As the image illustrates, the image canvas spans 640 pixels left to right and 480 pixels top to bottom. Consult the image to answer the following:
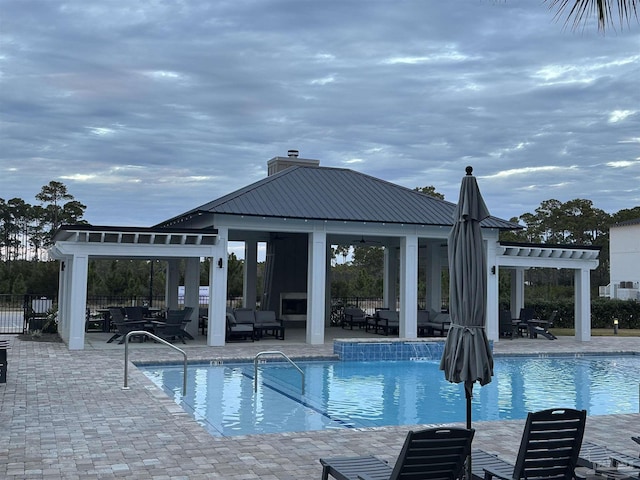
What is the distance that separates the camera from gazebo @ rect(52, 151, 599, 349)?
18.2 metres

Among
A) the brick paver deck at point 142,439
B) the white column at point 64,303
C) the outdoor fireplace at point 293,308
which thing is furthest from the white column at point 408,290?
the brick paver deck at point 142,439

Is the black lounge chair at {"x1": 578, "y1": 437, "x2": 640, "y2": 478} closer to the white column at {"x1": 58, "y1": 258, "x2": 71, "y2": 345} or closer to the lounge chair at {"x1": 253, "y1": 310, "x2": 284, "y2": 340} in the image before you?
the lounge chair at {"x1": 253, "y1": 310, "x2": 284, "y2": 340}

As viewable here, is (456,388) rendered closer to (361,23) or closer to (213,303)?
(213,303)

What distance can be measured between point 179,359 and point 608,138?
74.4 feet

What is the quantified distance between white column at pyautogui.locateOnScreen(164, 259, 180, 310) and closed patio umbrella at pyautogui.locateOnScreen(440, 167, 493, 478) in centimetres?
1840

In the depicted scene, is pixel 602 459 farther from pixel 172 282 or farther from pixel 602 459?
pixel 172 282

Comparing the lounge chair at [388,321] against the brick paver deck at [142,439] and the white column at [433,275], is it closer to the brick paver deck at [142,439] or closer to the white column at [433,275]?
the white column at [433,275]

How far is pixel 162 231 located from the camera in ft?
60.2

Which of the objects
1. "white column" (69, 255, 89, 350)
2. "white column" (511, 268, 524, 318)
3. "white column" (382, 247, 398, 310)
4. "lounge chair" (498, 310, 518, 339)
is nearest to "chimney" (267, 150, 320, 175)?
"white column" (382, 247, 398, 310)

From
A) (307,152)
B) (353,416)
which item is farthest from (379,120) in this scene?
(353,416)

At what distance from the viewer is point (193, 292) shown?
72.4ft

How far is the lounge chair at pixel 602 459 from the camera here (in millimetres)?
6023

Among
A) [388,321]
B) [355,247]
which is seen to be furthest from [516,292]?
[355,247]

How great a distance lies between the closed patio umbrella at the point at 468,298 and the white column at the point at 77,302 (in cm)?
1278
